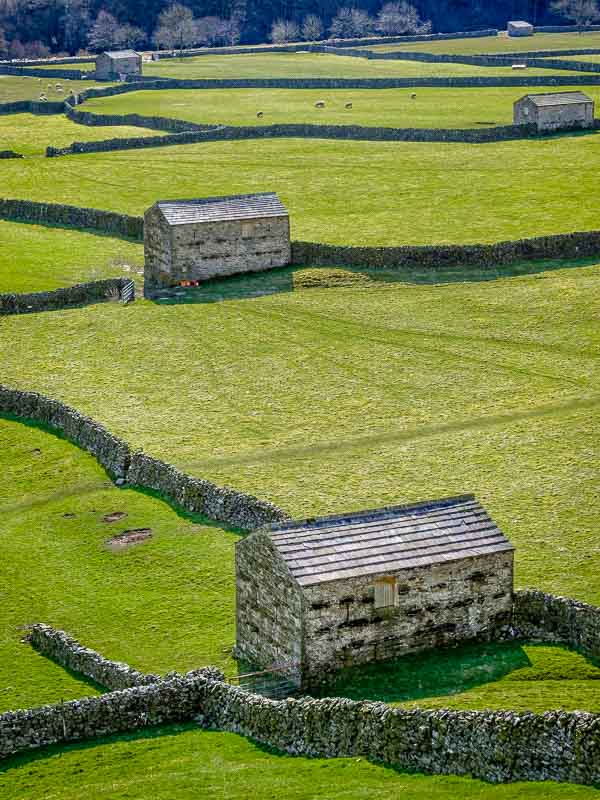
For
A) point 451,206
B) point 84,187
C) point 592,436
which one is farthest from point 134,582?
point 84,187

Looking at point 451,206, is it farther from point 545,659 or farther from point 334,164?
point 545,659

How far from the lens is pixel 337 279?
235 ft

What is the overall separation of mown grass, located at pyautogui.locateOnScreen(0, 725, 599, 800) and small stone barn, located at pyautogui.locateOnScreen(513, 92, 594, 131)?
250 feet

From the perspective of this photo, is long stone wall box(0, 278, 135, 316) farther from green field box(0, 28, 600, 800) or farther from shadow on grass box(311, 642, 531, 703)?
shadow on grass box(311, 642, 531, 703)

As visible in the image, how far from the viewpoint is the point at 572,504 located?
142ft

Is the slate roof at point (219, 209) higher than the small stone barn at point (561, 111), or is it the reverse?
the small stone barn at point (561, 111)

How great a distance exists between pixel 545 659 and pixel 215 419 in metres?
22.4

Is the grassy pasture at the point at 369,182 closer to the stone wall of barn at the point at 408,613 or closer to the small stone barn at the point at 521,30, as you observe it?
the stone wall of barn at the point at 408,613

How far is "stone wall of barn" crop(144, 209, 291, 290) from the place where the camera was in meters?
72.2

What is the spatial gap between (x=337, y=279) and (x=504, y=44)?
117923 mm

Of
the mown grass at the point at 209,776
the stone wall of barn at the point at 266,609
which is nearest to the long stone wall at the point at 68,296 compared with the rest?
the stone wall of barn at the point at 266,609

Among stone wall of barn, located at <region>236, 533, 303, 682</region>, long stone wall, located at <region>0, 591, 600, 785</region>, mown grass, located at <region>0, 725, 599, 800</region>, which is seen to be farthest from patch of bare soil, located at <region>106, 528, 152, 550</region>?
mown grass, located at <region>0, 725, 599, 800</region>

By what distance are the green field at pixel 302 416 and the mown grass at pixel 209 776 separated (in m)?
0.06

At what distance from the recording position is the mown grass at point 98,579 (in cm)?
3591
